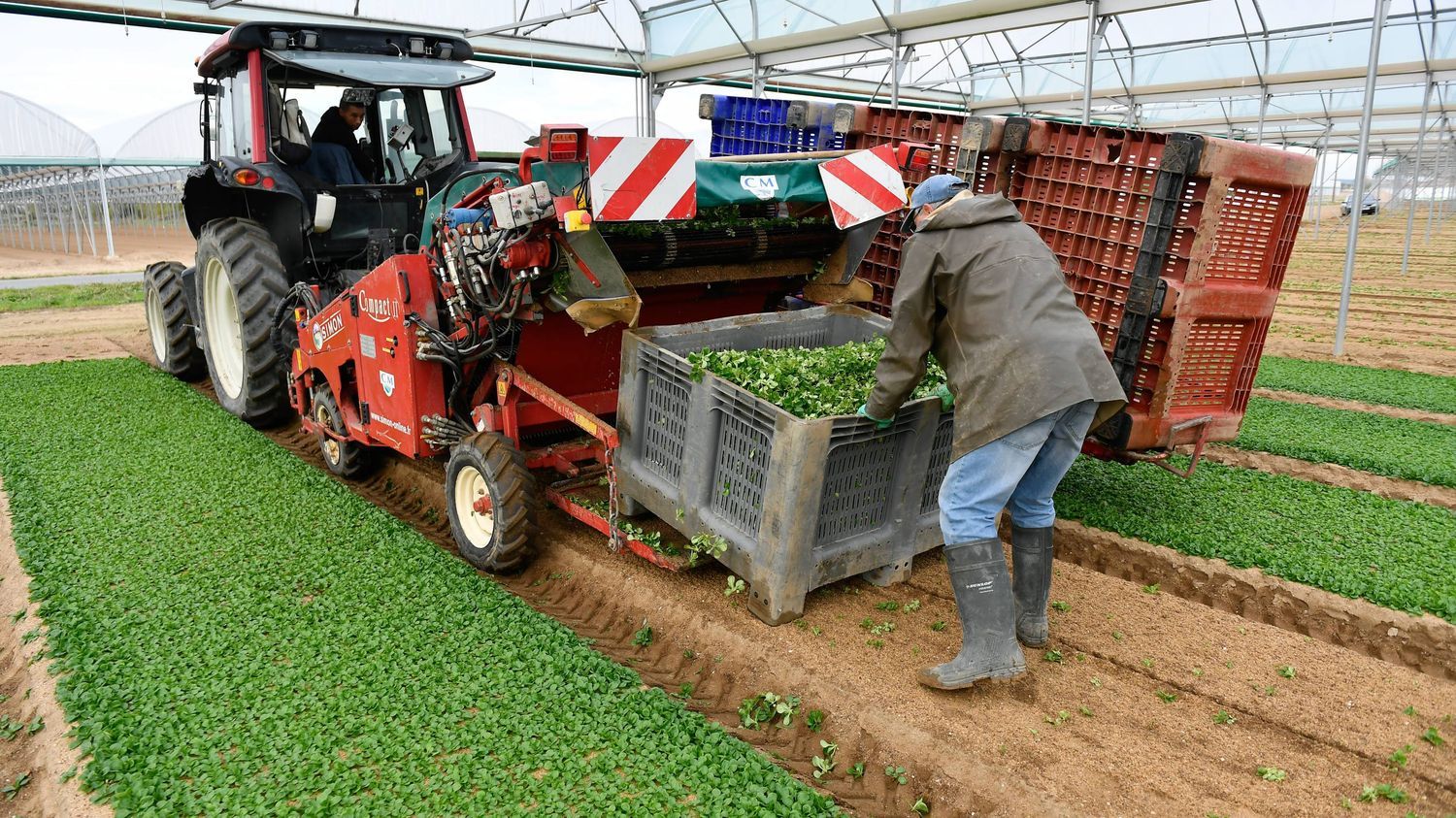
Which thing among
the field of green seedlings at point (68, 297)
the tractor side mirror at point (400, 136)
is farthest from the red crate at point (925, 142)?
the field of green seedlings at point (68, 297)

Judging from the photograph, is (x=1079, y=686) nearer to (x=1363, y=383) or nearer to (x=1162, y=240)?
(x=1162, y=240)

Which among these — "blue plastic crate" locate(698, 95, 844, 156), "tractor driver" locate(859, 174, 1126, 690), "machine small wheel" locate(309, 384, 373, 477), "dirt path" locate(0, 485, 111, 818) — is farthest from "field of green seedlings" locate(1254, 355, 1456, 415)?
"dirt path" locate(0, 485, 111, 818)

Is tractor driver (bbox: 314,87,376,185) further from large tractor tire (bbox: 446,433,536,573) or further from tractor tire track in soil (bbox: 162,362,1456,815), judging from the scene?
tractor tire track in soil (bbox: 162,362,1456,815)

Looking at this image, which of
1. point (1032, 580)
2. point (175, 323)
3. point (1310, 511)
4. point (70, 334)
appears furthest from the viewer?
point (70, 334)

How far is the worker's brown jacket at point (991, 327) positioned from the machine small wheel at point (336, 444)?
142 inches

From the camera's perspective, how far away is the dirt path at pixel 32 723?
2.86 metres

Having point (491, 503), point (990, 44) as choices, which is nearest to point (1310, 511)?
point (491, 503)

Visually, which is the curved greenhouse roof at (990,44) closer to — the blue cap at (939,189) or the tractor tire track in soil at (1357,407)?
the tractor tire track in soil at (1357,407)

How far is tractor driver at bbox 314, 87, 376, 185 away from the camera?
6.26 m

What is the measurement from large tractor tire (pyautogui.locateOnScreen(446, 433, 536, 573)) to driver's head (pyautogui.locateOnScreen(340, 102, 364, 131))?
10.0ft

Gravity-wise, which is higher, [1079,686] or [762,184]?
[762,184]

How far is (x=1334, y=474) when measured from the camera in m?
6.32

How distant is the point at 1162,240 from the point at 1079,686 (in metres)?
2.29

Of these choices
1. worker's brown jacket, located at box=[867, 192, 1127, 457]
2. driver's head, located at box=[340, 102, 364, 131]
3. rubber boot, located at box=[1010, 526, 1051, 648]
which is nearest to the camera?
worker's brown jacket, located at box=[867, 192, 1127, 457]
